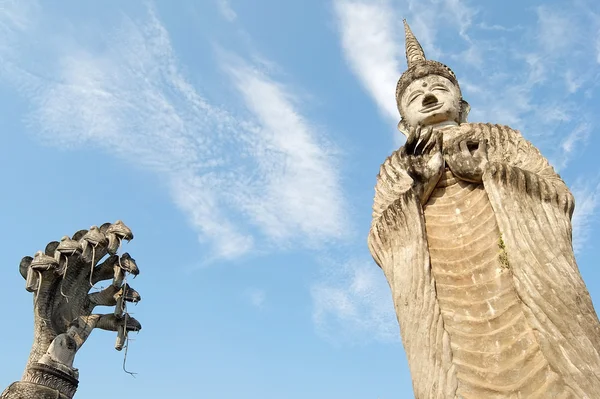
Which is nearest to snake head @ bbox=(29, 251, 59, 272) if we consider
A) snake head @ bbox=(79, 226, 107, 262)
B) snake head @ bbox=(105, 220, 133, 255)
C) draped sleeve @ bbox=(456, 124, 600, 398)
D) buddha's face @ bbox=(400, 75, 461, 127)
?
snake head @ bbox=(79, 226, 107, 262)

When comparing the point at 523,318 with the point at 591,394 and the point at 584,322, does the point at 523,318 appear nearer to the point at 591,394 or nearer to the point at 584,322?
the point at 584,322

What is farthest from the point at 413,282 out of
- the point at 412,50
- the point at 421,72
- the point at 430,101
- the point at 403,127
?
the point at 412,50

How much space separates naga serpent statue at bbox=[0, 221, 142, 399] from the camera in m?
8.39

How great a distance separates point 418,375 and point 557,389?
37.8 inches

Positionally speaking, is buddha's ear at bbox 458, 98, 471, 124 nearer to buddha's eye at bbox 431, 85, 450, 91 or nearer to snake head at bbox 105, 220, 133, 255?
buddha's eye at bbox 431, 85, 450, 91

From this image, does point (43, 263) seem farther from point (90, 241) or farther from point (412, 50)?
point (412, 50)

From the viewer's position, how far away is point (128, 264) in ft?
32.7

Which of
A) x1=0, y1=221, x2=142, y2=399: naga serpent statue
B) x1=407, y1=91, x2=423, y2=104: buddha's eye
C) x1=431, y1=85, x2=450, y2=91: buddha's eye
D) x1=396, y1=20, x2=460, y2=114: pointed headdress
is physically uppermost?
x1=396, y1=20, x2=460, y2=114: pointed headdress

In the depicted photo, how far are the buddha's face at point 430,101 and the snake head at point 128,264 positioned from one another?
568cm

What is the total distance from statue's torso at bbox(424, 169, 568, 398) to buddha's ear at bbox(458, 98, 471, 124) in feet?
5.67

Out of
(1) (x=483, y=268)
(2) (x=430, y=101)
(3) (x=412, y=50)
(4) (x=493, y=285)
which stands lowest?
(4) (x=493, y=285)

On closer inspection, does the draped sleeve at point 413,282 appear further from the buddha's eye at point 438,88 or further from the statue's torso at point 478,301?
the buddha's eye at point 438,88

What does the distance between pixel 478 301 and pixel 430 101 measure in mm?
2854

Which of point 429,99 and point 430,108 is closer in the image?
point 430,108
